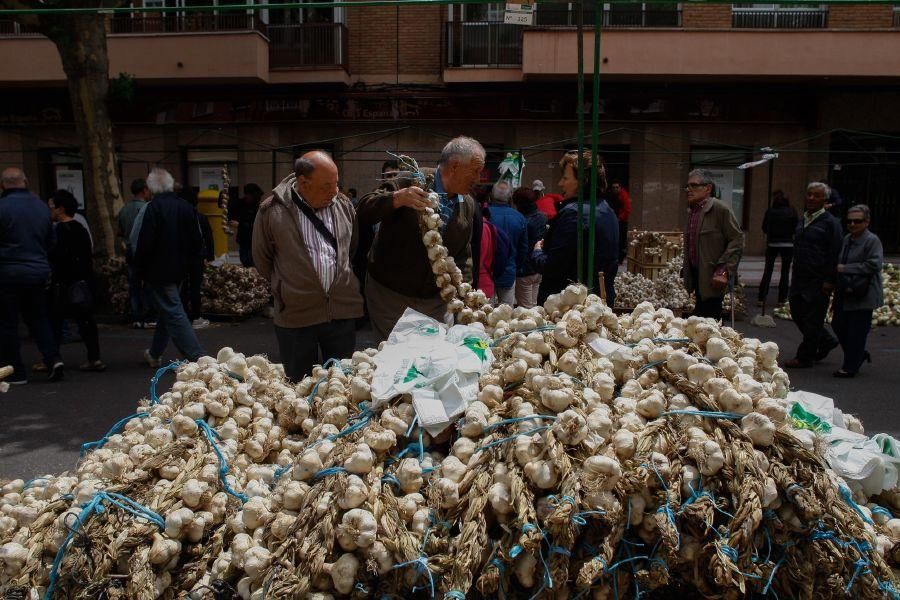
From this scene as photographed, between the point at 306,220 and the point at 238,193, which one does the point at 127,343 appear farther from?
the point at 238,193

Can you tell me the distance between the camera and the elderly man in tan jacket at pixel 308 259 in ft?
11.5

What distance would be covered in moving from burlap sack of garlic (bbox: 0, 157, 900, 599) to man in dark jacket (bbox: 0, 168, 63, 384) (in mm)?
4338

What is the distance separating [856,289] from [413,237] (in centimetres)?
472

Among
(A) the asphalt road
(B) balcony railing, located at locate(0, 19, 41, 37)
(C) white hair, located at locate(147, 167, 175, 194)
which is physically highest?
(B) balcony railing, located at locate(0, 19, 41, 37)

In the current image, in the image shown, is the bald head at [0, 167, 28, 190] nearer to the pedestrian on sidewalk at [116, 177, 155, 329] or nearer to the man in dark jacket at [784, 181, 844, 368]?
the pedestrian on sidewalk at [116, 177, 155, 329]

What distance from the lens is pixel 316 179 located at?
3447mm

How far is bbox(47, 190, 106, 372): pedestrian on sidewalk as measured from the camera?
6254 mm

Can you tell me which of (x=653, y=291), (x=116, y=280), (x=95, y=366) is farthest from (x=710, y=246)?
(x=116, y=280)

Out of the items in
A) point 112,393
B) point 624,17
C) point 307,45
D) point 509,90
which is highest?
point 624,17

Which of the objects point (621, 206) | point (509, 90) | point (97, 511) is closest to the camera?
point (97, 511)

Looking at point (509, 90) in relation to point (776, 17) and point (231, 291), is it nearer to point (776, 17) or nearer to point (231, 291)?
point (776, 17)

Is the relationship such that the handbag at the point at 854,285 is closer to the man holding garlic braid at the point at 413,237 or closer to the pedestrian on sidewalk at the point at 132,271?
the man holding garlic braid at the point at 413,237

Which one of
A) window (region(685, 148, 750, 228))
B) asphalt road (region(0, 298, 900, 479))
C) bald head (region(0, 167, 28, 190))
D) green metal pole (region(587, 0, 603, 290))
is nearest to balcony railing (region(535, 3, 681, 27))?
window (region(685, 148, 750, 228))

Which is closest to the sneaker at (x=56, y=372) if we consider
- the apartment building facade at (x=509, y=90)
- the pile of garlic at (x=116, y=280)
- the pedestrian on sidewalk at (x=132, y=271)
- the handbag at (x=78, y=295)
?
the handbag at (x=78, y=295)
